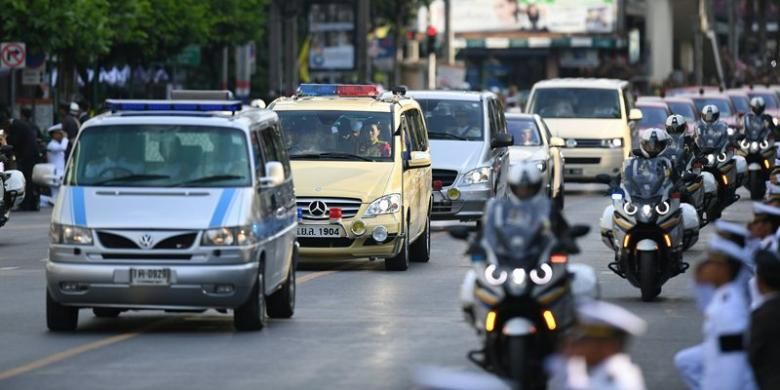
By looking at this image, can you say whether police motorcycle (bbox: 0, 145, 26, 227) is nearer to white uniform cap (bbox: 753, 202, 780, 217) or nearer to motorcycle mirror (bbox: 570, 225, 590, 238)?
white uniform cap (bbox: 753, 202, 780, 217)

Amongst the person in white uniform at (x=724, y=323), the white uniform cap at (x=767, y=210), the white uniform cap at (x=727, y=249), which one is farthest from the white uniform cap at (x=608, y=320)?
the white uniform cap at (x=767, y=210)

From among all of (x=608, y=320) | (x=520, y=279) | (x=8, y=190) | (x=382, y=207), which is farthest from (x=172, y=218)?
(x=8, y=190)

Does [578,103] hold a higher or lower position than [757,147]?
higher

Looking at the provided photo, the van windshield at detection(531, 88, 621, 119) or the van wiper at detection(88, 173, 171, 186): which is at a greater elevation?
the van wiper at detection(88, 173, 171, 186)

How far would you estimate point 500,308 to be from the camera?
12.2 meters

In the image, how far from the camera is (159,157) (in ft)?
54.5

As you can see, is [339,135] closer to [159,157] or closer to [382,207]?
[382,207]

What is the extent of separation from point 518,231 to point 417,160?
1028 cm

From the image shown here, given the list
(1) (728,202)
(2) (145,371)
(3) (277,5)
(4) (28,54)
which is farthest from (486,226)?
(3) (277,5)

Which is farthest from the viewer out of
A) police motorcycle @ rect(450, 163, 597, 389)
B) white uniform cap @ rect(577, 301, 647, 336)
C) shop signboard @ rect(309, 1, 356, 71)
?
shop signboard @ rect(309, 1, 356, 71)

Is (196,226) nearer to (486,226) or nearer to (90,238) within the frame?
(90,238)

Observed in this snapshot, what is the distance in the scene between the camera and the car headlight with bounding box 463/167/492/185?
27406 millimetres

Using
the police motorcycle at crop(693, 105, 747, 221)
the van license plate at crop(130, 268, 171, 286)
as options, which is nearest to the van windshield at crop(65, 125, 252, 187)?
the van license plate at crop(130, 268, 171, 286)

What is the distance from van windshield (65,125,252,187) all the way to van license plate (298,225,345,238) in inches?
199
